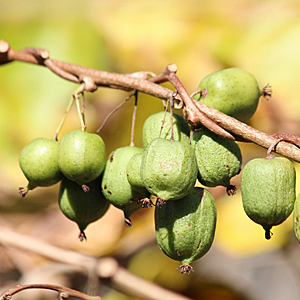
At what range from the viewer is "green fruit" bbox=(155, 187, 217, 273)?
1.64 metres

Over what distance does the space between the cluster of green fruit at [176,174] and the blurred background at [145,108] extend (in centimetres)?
133

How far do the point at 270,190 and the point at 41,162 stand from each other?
87cm

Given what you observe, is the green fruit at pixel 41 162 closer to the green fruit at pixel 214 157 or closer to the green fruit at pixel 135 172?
the green fruit at pixel 135 172

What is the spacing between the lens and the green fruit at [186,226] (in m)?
1.64

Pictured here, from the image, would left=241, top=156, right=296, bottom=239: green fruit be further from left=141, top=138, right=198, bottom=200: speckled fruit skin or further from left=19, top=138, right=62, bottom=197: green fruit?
left=19, top=138, right=62, bottom=197: green fruit

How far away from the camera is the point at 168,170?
60.4 inches

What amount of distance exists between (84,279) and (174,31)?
1.99 meters

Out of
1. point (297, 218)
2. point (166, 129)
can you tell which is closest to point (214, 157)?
point (166, 129)

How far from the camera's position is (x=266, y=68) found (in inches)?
132

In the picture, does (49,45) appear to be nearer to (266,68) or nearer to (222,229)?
(266,68)

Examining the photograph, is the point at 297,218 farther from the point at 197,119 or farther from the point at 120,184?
the point at 120,184

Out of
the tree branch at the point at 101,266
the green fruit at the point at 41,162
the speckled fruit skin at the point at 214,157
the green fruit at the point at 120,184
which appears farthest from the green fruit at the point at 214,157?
the tree branch at the point at 101,266

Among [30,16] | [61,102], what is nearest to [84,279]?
[61,102]

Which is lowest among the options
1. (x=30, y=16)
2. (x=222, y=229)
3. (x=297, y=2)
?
(x=222, y=229)
